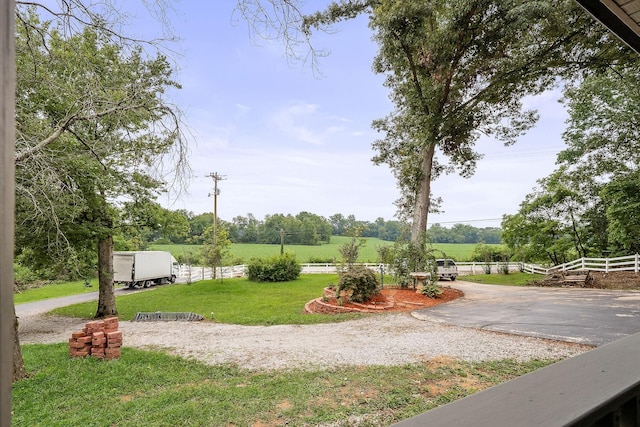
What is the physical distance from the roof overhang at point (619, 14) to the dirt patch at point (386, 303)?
6760 mm

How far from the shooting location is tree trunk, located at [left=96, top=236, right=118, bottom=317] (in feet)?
30.2

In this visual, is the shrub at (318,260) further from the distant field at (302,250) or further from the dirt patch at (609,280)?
the dirt patch at (609,280)

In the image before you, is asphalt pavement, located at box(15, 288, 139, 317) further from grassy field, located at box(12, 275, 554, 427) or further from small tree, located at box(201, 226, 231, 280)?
grassy field, located at box(12, 275, 554, 427)

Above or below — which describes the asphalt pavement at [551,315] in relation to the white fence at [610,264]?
below

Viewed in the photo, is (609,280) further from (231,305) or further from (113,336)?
(113,336)

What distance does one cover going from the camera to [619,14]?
1.49 m

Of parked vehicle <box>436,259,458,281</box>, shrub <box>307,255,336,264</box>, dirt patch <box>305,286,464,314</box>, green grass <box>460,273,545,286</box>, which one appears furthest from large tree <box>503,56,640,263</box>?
shrub <box>307,255,336,264</box>

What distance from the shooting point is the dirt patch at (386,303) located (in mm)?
7848

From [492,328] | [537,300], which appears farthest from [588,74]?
[492,328]

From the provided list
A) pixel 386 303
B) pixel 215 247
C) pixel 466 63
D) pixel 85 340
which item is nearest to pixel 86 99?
pixel 85 340

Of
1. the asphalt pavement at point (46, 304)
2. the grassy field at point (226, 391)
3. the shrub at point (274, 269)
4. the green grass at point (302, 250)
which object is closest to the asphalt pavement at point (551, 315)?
the grassy field at point (226, 391)

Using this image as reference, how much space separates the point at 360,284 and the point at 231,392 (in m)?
5.39

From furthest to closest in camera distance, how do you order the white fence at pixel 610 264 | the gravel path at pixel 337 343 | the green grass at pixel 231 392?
the white fence at pixel 610 264
the gravel path at pixel 337 343
the green grass at pixel 231 392

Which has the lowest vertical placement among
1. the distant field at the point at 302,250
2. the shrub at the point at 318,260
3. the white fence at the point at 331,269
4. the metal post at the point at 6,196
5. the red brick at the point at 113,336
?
the white fence at the point at 331,269
